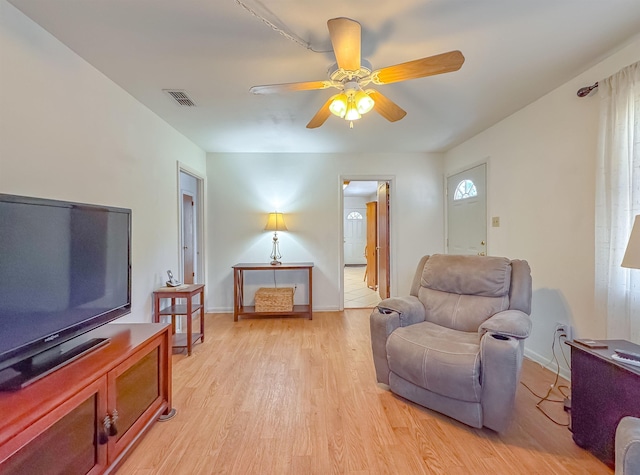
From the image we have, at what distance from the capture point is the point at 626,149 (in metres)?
1.89

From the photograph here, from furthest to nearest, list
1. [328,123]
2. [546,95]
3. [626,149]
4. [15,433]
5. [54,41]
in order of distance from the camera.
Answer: [328,123] → [546,95] → [626,149] → [54,41] → [15,433]

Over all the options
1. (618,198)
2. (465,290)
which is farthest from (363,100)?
(618,198)

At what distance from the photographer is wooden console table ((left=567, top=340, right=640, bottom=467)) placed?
4.57 feet

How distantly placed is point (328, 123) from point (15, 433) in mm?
3059

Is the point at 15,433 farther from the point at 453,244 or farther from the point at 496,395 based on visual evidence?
the point at 453,244

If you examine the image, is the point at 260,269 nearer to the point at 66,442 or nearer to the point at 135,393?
the point at 135,393

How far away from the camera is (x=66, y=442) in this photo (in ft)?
3.76

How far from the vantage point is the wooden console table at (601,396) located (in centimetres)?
139

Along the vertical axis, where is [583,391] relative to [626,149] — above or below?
below

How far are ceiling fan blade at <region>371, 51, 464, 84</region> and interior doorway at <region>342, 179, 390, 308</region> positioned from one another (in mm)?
2774

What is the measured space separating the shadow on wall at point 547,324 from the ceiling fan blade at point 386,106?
1992 mm

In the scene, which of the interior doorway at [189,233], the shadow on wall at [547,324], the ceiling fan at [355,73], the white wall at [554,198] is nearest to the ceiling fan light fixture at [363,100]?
the ceiling fan at [355,73]

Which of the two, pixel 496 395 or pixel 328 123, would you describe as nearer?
pixel 496 395

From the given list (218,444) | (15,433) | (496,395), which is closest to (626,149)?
(496,395)
